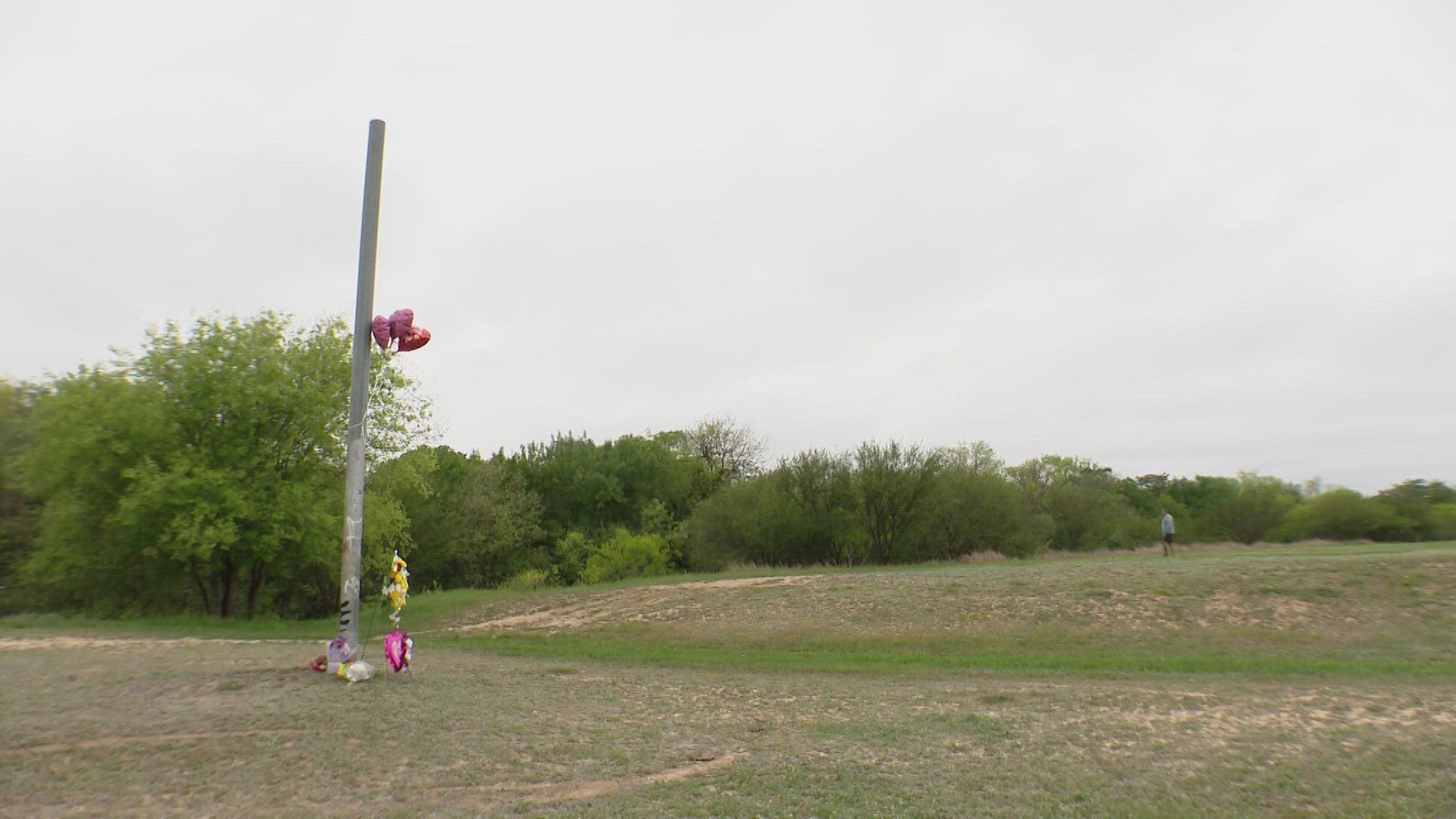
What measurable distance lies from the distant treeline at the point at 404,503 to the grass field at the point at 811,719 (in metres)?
5.74

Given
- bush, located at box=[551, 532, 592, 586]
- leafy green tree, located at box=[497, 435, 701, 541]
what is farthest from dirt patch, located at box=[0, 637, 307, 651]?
leafy green tree, located at box=[497, 435, 701, 541]

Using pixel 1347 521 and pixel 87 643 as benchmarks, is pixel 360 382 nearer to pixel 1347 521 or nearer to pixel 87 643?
pixel 87 643

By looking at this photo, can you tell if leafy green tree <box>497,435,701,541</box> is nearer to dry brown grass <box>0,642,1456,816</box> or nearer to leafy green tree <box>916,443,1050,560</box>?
leafy green tree <box>916,443,1050,560</box>

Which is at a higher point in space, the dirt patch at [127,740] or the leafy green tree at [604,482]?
the leafy green tree at [604,482]

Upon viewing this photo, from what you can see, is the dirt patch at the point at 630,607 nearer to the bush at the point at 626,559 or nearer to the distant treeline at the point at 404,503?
the distant treeline at the point at 404,503

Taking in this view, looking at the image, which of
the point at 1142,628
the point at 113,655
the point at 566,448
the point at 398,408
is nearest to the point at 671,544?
the point at 566,448

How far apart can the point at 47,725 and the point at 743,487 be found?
42.5 m

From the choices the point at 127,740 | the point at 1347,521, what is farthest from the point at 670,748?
the point at 1347,521

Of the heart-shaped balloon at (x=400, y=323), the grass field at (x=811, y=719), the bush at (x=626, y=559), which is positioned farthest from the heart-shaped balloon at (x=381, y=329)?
the bush at (x=626, y=559)

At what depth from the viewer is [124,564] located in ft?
89.6

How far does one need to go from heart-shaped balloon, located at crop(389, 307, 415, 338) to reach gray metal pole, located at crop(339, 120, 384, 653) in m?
0.34

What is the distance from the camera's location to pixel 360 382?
467 inches

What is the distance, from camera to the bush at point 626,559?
52938 millimetres

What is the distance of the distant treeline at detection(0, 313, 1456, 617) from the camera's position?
2520 cm
